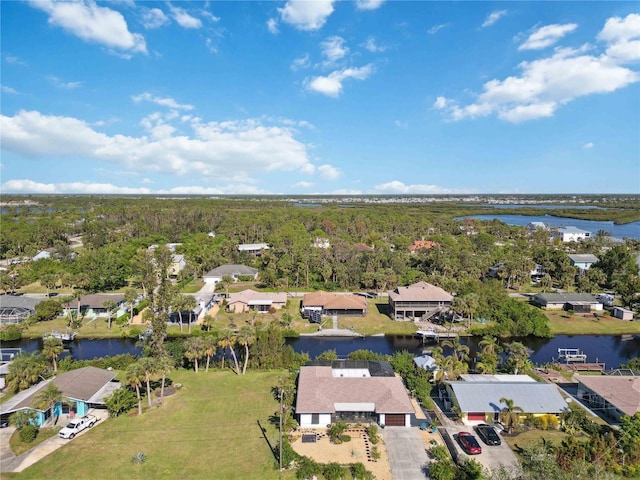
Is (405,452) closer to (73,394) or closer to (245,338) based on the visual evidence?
(245,338)

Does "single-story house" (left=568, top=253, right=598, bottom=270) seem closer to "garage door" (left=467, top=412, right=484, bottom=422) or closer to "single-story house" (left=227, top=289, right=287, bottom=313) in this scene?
"single-story house" (left=227, top=289, right=287, bottom=313)

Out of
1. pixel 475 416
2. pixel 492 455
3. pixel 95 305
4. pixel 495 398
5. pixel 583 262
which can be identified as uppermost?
pixel 95 305

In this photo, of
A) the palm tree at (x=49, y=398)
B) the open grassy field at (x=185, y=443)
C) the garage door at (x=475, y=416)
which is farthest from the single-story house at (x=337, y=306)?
the palm tree at (x=49, y=398)

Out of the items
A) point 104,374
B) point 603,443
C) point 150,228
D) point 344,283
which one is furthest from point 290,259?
point 150,228

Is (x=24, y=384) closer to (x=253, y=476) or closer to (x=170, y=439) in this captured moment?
(x=170, y=439)

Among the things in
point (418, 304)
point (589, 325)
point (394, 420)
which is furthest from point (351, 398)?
point (589, 325)

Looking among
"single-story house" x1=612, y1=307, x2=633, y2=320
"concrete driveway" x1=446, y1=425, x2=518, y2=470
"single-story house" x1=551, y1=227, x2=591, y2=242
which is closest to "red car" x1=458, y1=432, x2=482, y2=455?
"concrete driveway" x1=446, y1=425, x2=518, y2=470

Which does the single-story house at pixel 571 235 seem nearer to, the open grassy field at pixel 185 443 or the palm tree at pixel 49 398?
the open grassy field at pixel 185 443
